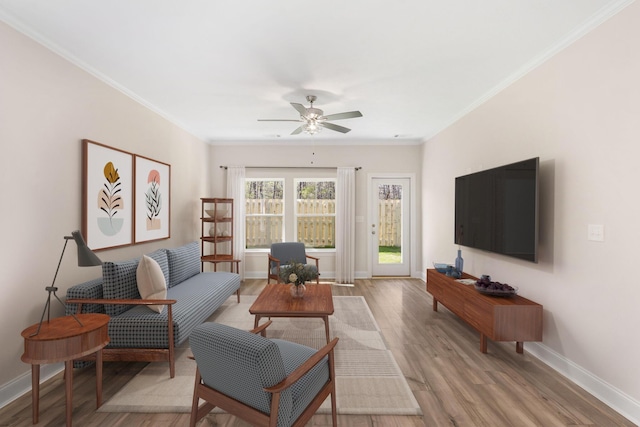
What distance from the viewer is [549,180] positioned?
2553mm

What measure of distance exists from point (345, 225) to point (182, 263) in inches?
117

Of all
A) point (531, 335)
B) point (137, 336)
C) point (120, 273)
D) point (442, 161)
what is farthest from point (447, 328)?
point (120, 273)

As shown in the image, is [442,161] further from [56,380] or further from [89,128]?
[56,380]

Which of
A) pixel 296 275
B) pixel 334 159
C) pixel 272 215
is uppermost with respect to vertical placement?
pixel 334 159

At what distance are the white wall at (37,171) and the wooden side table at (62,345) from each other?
474 millimetres

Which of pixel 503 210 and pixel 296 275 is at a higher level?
pixel 503 210

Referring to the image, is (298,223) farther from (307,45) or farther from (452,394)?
(452,394)

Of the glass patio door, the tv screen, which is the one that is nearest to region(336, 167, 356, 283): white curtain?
the glass patio door

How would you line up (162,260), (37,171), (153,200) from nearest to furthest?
(37,171)
(162,260)
(153,200)

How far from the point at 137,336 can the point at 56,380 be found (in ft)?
2.38

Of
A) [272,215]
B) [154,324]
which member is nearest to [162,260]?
[154,324]

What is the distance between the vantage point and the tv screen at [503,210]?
2559 mm

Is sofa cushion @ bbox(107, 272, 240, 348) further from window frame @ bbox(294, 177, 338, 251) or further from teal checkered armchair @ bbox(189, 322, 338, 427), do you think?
window frame @ bbox(294, 177, 338, 251)

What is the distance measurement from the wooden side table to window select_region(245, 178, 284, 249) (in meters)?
3.89
